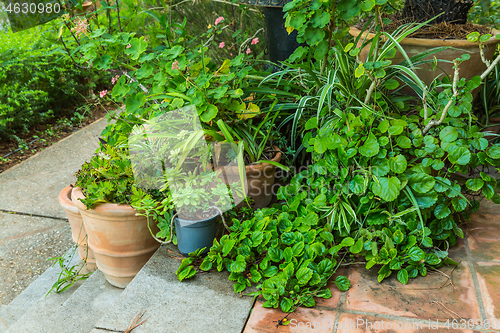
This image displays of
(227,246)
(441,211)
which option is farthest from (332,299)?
(441,211)

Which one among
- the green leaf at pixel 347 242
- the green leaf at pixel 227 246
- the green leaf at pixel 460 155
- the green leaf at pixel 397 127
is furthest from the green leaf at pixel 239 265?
the green leaf at pixel 460 155

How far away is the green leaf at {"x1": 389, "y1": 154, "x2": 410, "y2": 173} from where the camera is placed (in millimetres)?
1470

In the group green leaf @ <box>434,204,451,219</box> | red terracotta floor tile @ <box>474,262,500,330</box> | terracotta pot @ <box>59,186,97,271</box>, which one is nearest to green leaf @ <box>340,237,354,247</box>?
green leaf @ <box>434,204,451,219</box>

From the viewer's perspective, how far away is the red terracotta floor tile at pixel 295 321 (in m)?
1.30

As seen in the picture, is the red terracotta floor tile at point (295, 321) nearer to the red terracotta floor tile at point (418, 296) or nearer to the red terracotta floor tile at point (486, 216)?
the red terracotta floor tile at point (418, 296)

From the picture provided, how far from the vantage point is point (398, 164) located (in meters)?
1.48

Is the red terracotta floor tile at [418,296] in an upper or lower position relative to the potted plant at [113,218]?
lower

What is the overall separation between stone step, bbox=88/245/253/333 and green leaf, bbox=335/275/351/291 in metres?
0.35

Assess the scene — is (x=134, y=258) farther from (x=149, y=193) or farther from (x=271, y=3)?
(x=271, y=3)

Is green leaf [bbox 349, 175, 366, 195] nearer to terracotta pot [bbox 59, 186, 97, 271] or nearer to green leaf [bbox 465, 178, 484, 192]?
green leaf [bbox 465, 178, 484, 192]

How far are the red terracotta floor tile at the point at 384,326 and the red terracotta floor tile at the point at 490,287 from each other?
132 millimetres

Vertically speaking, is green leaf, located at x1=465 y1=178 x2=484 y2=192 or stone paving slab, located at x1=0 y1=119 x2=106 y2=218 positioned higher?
green leaf, located at x1=465 y1=178 x2=484 y2=192

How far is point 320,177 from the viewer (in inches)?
67.1

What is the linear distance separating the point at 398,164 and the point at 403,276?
0.44m
